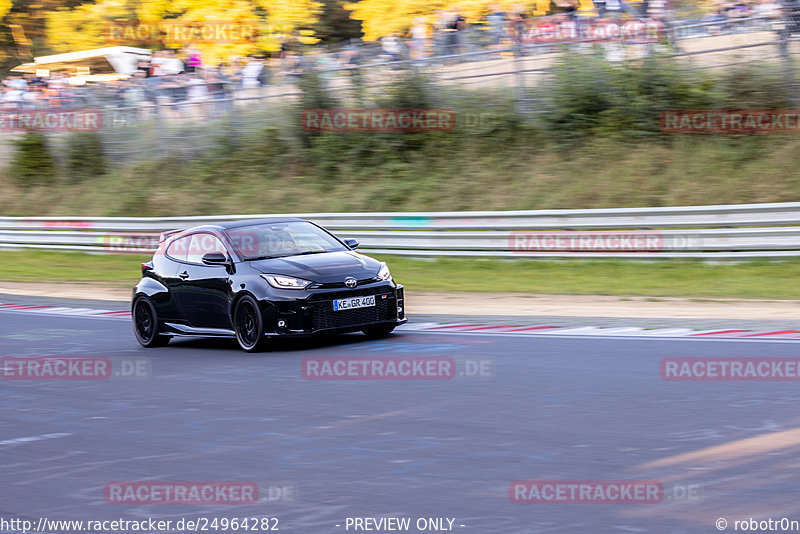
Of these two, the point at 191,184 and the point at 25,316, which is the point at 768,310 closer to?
the point at 25,316

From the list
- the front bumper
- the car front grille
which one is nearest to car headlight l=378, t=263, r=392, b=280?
the car front grille

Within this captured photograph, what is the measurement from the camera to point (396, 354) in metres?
11.2

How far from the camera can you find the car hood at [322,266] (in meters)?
11.7

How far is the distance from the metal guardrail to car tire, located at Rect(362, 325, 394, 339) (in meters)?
8.00

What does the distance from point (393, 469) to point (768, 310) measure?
892 cm

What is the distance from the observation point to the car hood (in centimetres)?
1167

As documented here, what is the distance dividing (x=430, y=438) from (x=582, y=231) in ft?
45.7

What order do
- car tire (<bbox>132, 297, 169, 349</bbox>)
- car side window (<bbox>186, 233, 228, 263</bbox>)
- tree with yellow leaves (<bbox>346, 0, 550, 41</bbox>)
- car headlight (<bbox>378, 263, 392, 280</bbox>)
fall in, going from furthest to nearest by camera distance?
tree with yellow leaves (<bbox>346, 0, 550, 41</bbox>), car tire (<bbox>132, 297, 169, 349</bbox>), car side window (<bbox>186, 233, 228, 263</bbox>), car headlight (<bbox>378, 263, 392, 280</bbox>)

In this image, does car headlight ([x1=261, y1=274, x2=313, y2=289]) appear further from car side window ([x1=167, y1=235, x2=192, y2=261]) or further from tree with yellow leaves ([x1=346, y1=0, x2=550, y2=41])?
tree with yellow leaves ([x1=346, y1=0, x2=550, y2=41])

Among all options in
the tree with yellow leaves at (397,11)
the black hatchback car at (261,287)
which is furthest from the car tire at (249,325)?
the tree with yellow leaves at (397,11)

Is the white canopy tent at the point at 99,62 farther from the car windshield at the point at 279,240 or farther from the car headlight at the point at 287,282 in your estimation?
the car headlight at the point at 287,282

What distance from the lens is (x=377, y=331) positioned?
495 inches

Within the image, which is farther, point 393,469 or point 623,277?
point 623,277

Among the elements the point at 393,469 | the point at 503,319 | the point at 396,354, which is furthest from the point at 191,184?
the point at 393,469
